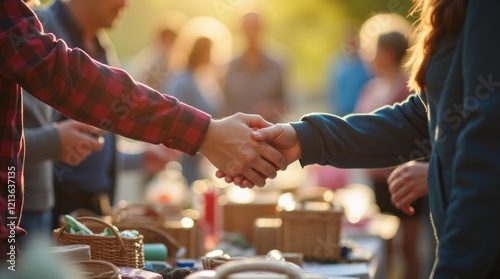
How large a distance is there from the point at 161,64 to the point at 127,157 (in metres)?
4.11

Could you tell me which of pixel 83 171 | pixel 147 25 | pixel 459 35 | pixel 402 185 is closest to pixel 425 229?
pixel 83 171

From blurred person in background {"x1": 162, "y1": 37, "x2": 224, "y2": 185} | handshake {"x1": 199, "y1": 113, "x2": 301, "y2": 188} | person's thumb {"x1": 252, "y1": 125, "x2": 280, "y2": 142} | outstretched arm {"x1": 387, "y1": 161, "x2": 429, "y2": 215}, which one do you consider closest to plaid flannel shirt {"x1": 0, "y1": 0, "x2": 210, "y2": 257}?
handshake {"x1": 199, "y1": 113, "x2": 301, "y2": 188}

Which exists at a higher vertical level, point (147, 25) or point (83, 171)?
point (147, 25)

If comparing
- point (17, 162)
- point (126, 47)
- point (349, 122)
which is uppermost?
point (126, 47)

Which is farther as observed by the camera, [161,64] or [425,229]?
[161,64]

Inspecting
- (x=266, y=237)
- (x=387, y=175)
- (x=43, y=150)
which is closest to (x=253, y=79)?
(x=387, y=175)

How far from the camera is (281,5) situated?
854 inches

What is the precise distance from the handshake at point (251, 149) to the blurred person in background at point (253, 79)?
4.96 metres

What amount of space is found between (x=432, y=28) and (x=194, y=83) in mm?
5668

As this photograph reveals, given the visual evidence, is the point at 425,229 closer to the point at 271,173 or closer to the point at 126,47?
the point at 271,173

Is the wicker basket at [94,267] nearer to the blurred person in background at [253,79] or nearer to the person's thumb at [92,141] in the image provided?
the person's thumb at [92,141]

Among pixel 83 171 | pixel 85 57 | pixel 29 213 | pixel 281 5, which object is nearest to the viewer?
pixel 85 57

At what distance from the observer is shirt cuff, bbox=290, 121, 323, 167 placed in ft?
8.75

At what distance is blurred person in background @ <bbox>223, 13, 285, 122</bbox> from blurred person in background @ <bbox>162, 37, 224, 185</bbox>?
0.22 meters
